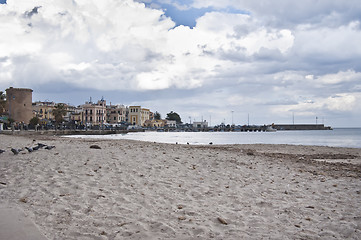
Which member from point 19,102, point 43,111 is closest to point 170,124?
point 43,111

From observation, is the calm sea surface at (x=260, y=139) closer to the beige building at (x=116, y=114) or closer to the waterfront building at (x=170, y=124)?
the beige building at (x=116, y=114)

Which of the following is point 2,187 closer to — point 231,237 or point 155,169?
point 155,169

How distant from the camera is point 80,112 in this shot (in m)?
131

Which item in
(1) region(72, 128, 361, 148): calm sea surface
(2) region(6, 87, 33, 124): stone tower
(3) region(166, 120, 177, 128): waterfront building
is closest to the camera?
(1) region(72, 128, 361, 148): calm sea surface

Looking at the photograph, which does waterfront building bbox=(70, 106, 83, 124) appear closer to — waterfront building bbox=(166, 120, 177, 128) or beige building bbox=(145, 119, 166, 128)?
beige building bbox=(145, 119, 166, 128)

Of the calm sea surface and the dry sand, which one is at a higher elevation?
the dry sand

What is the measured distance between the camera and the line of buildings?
84694 mm

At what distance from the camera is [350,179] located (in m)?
10.3

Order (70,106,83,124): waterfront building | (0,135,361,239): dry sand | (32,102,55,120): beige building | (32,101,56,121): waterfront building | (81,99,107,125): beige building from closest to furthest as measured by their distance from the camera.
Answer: (0,135,361,239): dry sand, (32,102,55,120): beige building, (32,101,56,121): waterfront building, (81,99,107,125): beige building, (70,106,83,124): waterfront building

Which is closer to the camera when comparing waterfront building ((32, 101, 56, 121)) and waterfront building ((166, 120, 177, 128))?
waterfront building ((32, 101, 56, 121))

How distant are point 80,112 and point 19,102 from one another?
1831 inches

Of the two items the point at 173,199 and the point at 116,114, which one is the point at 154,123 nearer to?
the point at 116,114

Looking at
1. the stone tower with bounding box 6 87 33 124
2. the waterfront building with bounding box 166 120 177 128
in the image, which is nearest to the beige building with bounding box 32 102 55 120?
the stone tower with bounding box 6 87 33 124

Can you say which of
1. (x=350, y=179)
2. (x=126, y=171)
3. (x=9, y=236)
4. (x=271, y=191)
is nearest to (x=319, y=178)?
(x=350, y=179)
